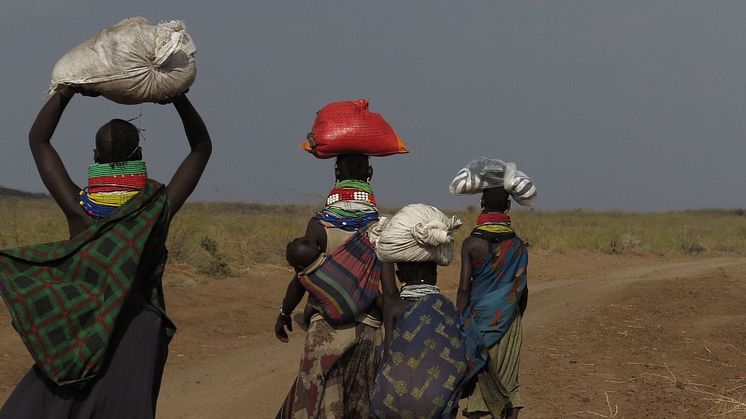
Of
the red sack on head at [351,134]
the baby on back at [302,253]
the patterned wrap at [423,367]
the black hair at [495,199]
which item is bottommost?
the patterned wrap at [423,367]

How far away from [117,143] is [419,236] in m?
1.25

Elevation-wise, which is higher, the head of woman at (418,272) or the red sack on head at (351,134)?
the red sack on head at (351,134)

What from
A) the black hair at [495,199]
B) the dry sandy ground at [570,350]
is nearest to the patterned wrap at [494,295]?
the black hair at [495,199]

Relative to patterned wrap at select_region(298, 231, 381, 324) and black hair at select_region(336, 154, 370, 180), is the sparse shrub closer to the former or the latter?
black hair at select_region(336, 154, 370, 180)

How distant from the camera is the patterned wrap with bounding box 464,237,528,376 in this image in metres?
6.57

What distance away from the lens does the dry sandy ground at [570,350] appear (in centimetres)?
890

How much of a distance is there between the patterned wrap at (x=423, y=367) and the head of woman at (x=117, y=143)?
1279 millimetres

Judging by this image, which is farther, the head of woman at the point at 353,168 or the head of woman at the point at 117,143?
the head of woman at the point at 353,168

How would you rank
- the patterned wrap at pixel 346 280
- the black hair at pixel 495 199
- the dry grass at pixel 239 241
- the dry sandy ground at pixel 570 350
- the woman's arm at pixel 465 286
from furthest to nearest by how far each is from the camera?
the dry grass at pixel 239 241 < the dry sandy ground at pixel 570 350 < the black hair at pixel 495 199 < the woman's arm at pixel 465 286 < the patterned wrap at pixel 346 280

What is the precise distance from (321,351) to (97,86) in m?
1.96

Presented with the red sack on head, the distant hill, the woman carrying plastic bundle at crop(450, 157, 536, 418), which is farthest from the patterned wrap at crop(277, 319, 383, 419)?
A: the distant hill

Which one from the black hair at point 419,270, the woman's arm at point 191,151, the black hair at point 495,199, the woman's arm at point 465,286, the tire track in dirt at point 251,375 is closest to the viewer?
the woman's arm at point 191,151

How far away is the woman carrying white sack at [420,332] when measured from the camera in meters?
4.61

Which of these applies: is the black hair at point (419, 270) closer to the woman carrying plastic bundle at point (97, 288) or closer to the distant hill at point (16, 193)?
the woman carrying plastic bundle at point (97, 288)
